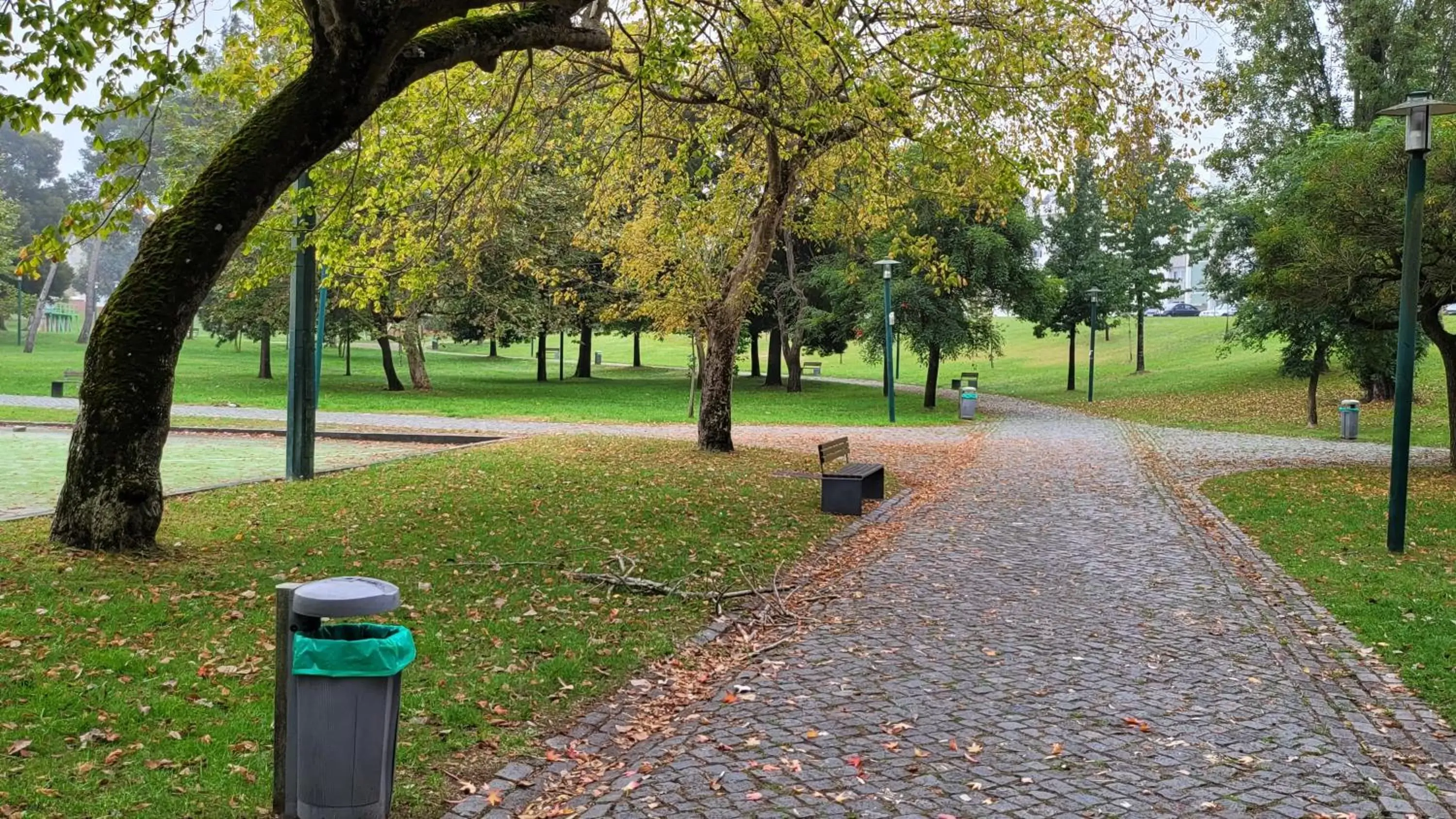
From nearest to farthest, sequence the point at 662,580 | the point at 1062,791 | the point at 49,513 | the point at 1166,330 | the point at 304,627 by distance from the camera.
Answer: the point at 304,627, the point at 1062,791, the point at 662,580, the point at 49,513, the point at 1166,330

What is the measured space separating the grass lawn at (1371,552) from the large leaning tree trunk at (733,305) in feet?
24.0

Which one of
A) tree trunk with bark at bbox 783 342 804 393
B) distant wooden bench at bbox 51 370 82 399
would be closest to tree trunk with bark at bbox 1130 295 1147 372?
tree trunk with bark at bbox 783 342 804 393

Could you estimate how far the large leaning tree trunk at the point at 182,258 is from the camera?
283 inches

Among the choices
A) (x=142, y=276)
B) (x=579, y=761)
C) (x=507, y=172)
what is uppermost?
(x=507, y=172)

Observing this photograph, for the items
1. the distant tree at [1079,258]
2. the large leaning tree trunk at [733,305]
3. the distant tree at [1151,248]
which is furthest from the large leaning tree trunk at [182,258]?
the distant tree at [1151,248]

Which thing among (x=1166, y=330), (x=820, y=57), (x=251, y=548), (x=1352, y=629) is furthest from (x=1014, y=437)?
(x=1166, y=330)

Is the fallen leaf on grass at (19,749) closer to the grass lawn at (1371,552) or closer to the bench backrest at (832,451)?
the grass lawn at (1371,552)

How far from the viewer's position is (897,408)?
1364 inches

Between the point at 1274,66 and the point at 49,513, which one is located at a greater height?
the point at 1274,66

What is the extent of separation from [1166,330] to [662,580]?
72.0 m

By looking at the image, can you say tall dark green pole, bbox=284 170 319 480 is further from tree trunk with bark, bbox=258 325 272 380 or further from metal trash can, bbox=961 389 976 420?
tree trunk with bark, bbox=258 325 272 380

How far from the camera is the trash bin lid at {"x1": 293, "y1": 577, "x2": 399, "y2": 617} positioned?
3564mm

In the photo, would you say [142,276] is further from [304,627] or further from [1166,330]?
[1166,330]

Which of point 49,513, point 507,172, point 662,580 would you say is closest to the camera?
point 662,580
